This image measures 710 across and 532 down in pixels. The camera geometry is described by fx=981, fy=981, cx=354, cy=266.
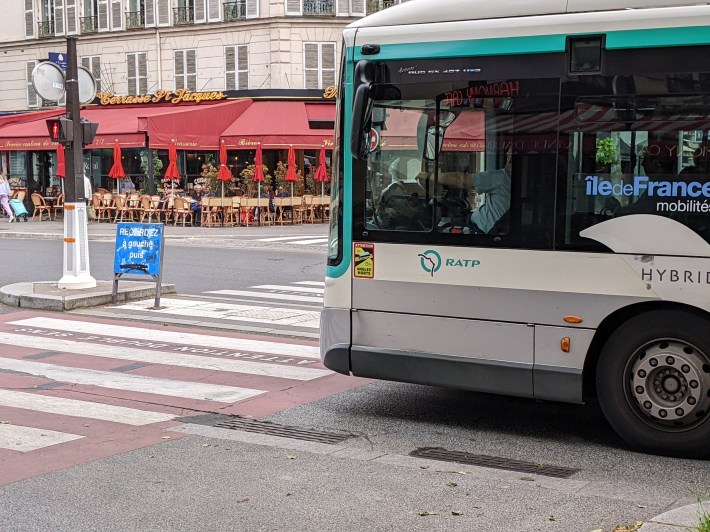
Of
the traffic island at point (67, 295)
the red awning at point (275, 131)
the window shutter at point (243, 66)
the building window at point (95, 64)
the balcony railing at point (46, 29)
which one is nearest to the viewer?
the traffic island at point (67, 295)

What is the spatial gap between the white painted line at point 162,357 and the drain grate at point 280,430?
61.5 inches

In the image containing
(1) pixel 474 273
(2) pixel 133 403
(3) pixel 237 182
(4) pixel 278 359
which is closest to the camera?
(1) pixel 474 273

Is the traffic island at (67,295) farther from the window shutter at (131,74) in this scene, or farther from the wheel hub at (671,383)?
the window shutter at (131,74)

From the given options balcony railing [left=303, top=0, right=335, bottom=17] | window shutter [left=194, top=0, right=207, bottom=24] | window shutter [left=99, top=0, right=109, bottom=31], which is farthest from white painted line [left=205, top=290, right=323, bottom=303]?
window shutter [left=99, top=0, right=109, bottom=31]

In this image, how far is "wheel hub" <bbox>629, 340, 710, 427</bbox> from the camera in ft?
20.1

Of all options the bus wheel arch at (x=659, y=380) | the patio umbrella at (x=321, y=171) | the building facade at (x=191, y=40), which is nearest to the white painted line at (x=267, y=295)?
the bus wheel arch at (x=659, y=380)

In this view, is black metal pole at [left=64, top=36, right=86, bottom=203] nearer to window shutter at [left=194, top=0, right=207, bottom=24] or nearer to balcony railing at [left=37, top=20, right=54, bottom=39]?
window shutter at [left=194, top=0, right=207, bottom=24]

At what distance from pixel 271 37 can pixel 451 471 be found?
31.1 m

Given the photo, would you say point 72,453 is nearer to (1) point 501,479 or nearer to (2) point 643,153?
(1) point 501,479

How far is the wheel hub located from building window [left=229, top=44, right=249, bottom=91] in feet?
101

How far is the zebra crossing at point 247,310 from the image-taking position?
11.7 metres

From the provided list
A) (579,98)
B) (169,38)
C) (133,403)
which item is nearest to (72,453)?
(133,403)

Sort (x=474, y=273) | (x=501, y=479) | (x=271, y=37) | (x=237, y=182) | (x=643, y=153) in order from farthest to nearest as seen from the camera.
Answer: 1. (x=271, y=37)
2. (x=237, y=182)
3. (x=474, y=273)
4. (x=643, y=153)
5. (x=501, y=479)

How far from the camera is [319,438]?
22.4ft
